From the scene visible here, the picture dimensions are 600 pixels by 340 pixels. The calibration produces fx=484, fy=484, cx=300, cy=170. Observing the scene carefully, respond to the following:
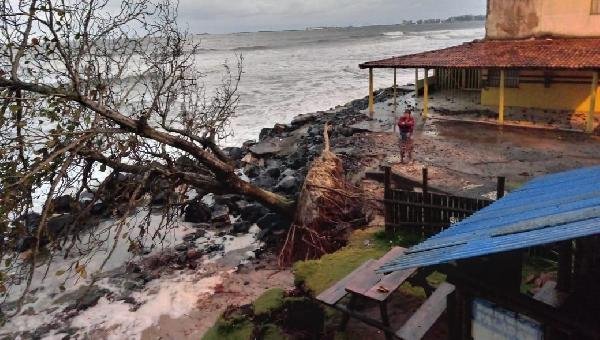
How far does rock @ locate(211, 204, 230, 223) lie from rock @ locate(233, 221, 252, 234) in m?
0.67

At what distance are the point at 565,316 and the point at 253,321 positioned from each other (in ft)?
15.7

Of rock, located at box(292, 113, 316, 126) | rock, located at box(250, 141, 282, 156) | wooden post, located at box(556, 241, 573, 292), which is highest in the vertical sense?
wooden post, located at box(556, 241, 573, 292)

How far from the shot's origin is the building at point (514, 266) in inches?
123

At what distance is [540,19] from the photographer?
20.8 meters

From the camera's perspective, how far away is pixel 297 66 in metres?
66.6

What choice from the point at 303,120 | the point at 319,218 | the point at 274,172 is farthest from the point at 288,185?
the point at 303,120

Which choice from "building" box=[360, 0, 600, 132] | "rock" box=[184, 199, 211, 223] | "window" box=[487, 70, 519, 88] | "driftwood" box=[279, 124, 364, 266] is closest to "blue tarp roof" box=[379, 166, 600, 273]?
"driftwood" box=[279, 124, 364, 266]

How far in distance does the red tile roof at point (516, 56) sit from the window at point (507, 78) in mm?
1187

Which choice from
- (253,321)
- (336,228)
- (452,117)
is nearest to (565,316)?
(253,321)

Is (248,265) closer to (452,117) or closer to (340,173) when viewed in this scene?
(340,173)

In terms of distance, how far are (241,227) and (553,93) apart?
14.8 metres

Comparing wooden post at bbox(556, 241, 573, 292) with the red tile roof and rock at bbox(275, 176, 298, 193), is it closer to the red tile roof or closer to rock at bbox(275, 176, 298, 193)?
rock at bbox(275, 176, 298, 193)

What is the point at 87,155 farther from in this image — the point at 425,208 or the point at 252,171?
the point at 252,171

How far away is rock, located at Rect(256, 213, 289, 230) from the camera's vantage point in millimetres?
12047
